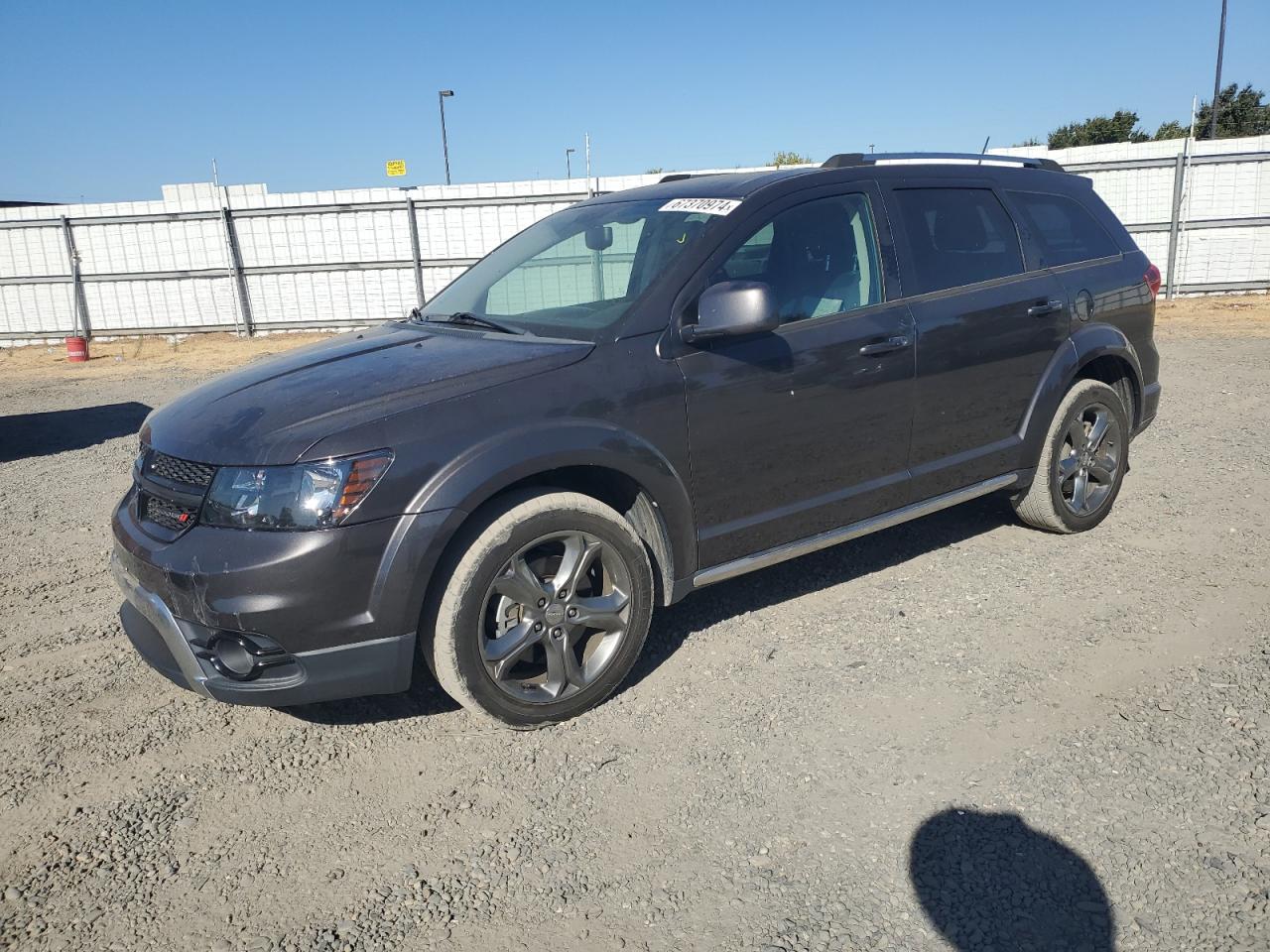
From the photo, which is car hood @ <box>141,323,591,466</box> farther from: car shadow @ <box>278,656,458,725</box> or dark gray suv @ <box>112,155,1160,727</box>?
car shadow @ <box>278,656,458,725</box>

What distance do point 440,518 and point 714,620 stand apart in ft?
5.46

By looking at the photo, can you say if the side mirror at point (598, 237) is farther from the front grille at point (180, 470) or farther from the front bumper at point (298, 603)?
the front grille at point (180, 470)

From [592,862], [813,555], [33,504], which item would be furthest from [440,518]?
[33,504]

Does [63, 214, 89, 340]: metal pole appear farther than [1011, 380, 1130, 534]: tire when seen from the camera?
Yes

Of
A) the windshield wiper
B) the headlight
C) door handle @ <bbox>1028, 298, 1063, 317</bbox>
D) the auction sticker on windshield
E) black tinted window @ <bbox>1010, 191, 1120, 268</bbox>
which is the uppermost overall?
the auction sticker on windshield

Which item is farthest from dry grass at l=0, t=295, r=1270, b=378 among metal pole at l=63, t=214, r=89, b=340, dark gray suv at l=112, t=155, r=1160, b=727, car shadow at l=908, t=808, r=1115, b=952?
car shadow at l=908, t=808, r=1115, b=952

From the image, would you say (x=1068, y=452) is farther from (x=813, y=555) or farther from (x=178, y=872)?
(x=178, y=872)

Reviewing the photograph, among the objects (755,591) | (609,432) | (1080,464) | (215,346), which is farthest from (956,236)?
(215,346)

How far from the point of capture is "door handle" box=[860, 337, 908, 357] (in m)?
3.96

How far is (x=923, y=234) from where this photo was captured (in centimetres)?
431

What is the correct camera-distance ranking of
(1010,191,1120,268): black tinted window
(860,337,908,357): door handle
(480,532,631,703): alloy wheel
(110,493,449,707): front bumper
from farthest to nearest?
(1010,191,1120,268): black tinted window → (860,337,908,357): door handle → (480,532,631,703): alloy wheel → (110,493,449,707): front bumper

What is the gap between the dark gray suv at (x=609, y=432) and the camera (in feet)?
9.73

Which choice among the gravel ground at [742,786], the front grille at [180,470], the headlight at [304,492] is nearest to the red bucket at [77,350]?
the gravel ground at [742,786]

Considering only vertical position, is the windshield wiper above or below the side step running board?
above
